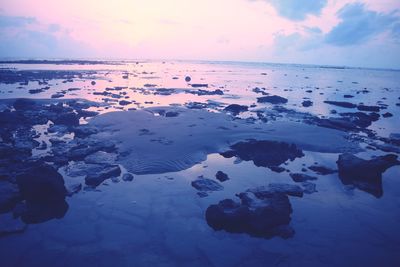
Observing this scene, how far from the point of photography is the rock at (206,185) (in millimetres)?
10930

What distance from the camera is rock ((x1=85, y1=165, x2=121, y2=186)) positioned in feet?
36.0

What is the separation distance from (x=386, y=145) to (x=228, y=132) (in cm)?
964

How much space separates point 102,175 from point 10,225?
365 centimetres

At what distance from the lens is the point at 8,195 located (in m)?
9.41

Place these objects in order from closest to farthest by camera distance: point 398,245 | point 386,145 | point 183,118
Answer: point 398,245
point 386,145
point 183,118

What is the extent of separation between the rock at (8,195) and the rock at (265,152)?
29.1 ft

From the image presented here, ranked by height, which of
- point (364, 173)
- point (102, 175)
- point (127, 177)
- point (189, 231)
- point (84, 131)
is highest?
point (84, 131)

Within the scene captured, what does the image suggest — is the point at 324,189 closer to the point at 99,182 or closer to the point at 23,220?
the point at 99,182

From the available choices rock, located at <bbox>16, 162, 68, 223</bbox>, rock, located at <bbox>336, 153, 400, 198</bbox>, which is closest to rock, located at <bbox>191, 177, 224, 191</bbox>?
rock, located at <bbox>16, 162, 68, 223</bbox>

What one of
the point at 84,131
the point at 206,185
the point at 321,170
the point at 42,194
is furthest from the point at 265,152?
the point at 84,131

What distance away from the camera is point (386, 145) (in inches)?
680

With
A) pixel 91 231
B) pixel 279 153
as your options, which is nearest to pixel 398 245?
pixel 279 153

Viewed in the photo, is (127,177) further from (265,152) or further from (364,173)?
(364,173)

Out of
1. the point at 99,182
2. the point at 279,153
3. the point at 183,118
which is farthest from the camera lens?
the point at 183,118
